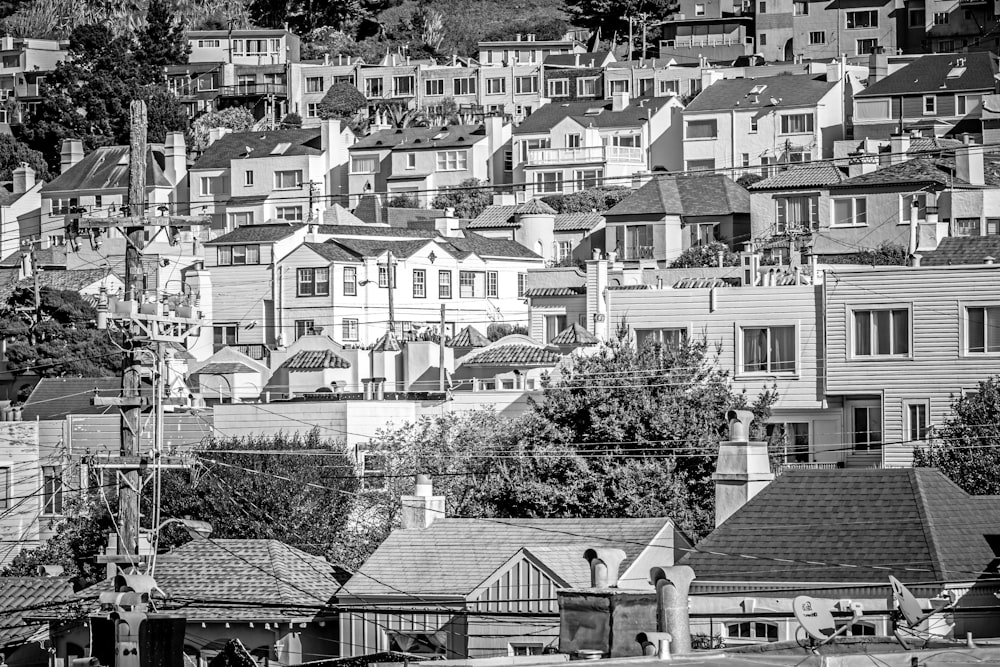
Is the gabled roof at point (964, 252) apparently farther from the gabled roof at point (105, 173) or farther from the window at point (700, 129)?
the gabled roof at point (105, 173)

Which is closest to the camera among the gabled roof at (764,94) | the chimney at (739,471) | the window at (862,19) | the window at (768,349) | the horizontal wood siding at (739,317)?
the chimney at (739,471)

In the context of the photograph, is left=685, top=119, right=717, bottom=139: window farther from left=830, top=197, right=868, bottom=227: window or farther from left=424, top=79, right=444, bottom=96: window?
left=424, top=79, right=444, bottom=96: window

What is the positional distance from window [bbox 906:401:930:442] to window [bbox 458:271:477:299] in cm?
3748

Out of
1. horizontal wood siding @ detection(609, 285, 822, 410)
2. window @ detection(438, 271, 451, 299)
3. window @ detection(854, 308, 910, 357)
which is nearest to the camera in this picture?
window @ detection(854, 308, 910, 357)

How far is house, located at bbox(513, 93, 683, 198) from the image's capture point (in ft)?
378

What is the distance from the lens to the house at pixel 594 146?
11531cm

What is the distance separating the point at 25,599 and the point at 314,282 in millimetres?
48222

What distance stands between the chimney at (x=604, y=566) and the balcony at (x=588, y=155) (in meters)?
88.7

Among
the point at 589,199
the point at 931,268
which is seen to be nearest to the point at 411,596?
the point at 931,268

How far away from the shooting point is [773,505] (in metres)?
34.3

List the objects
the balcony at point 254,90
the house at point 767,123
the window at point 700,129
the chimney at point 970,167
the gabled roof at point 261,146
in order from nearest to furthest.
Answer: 1. the chimney at point 970,167
2. the house at point 767,123
3. the window at point 700,129
4. the gabled roof at point 261,146
5. the balcony at point 254,90

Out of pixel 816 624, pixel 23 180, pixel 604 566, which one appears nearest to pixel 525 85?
pixel 23 180

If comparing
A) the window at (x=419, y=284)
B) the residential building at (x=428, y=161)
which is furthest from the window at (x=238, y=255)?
the residential building at (x=428, y=161)

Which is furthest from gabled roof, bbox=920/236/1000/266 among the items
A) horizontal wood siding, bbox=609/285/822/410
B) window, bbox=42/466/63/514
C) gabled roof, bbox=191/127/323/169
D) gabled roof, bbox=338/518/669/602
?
gabled roof, bbox=191/127/323/169
